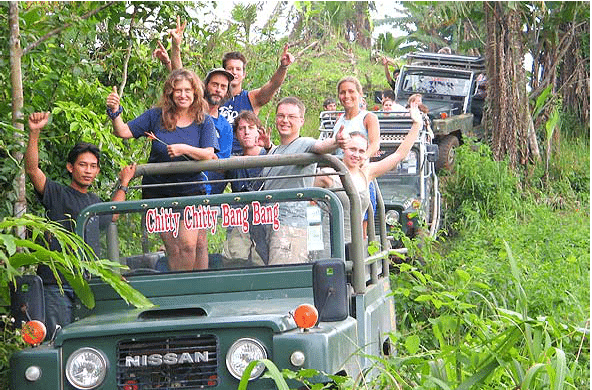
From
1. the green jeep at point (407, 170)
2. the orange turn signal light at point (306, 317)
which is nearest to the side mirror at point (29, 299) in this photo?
the orange turn signal light at point (306, 317)

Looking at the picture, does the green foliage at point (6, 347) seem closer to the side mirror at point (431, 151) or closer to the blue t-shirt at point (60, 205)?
the blue t-shirt at point (60, 205)

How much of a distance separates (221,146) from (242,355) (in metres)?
2.14

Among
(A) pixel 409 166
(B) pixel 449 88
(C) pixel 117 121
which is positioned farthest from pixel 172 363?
(B) pixel 449 88

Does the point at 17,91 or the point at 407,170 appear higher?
the point at 17,91

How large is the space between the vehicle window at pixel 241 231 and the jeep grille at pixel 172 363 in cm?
85

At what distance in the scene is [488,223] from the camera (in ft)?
46.8

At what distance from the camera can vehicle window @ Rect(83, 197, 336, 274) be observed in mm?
5926

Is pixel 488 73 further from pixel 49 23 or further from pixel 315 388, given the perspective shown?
pixel 315 388

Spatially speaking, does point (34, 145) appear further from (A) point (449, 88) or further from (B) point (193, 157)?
(A) point (449, 88)

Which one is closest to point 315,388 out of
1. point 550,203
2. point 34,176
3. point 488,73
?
point 34,176

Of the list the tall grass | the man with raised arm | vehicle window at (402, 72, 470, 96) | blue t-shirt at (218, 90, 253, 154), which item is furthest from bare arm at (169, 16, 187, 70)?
vehicle window at (402, 72, 470, 96)

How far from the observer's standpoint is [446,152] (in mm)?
16188

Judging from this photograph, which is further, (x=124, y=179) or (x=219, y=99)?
(x=219, y=99)

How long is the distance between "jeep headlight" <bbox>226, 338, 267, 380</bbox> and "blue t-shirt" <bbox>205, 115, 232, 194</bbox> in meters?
1.76
